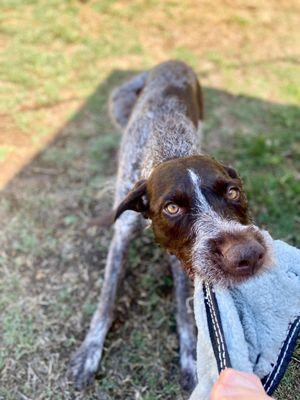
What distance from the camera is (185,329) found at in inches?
171

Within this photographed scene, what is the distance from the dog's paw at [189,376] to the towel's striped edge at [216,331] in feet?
4.67

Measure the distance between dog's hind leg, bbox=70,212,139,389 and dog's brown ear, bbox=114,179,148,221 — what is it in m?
0.72

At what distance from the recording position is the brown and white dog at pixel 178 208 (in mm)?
3090

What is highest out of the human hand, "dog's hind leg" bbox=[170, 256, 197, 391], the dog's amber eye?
the human hand

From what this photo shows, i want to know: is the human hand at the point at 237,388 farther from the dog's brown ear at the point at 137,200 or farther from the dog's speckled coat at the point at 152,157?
the dog's speckled coat at the point at 152,157

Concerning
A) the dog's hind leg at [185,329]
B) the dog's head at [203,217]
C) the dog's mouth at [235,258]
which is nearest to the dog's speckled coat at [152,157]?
the dog's hind leg at [185,329]

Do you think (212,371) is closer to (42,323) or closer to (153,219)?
(153,219)

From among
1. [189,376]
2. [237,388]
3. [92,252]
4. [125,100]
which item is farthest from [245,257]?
[125,100]

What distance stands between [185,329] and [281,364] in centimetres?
183

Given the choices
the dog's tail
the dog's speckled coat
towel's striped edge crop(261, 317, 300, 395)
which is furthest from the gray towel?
the dog's tail

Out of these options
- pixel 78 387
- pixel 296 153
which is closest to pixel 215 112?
pixel 296 153

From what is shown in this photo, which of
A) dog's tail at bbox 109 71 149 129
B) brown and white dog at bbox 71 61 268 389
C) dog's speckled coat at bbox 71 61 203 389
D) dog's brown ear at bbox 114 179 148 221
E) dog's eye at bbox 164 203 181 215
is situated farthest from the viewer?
dog's tail at bbox 109 71 149 129

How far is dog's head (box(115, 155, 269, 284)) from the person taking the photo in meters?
2.96

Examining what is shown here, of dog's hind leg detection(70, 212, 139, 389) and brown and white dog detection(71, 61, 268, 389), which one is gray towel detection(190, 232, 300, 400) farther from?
dog's hind leg detection(70, 212, 139, 389)
